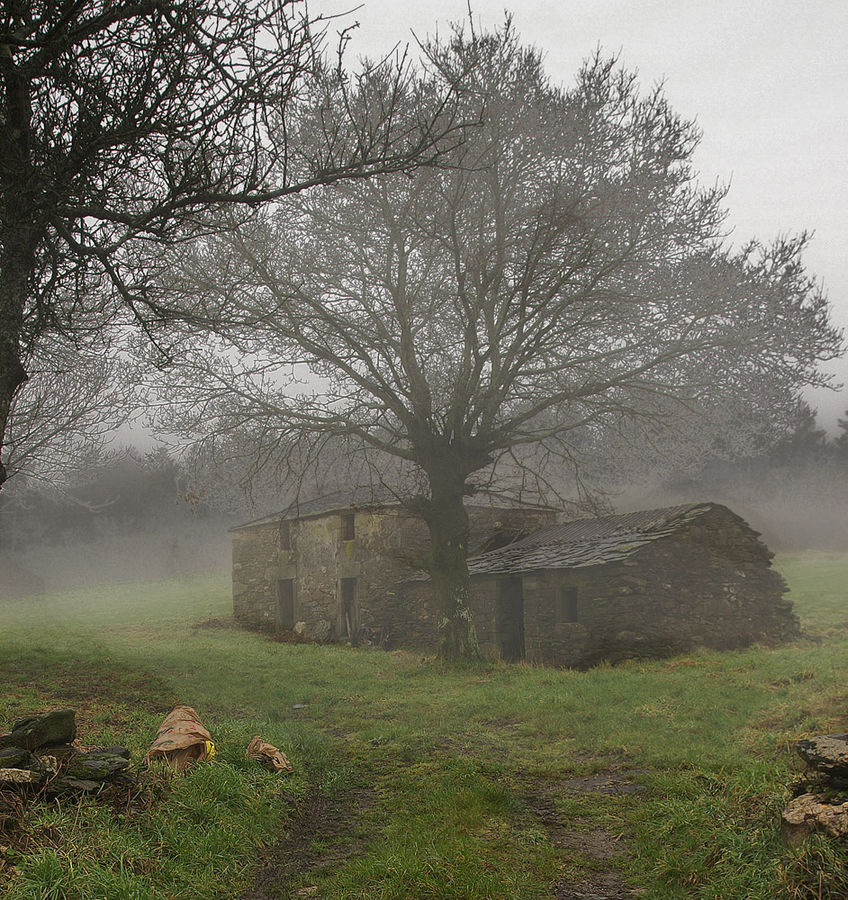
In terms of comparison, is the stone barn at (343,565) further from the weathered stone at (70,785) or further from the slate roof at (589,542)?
the weathered stone at (70,785)

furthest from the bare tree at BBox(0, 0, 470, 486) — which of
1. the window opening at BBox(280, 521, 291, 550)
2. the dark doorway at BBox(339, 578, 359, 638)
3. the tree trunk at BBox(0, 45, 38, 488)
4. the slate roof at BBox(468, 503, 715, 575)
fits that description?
the window opening at BBox(280, 521, 291, 550)

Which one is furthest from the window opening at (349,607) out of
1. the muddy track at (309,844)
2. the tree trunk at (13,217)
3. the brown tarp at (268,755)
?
the muddy track at (309,844)

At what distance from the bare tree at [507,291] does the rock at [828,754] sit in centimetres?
1052

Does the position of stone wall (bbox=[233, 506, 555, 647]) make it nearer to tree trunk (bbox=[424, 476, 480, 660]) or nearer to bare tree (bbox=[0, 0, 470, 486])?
tree trunk (bbox=[424, 476, 480, 660])

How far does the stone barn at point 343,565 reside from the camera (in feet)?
76.0

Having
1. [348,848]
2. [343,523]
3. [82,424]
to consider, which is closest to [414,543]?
[343,523]

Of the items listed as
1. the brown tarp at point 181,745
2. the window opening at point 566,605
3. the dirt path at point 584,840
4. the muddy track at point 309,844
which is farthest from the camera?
the window opening at point 566,605

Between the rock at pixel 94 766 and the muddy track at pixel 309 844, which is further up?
the rock at pixel 94 766

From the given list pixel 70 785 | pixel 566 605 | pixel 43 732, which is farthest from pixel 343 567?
pixel 70 785

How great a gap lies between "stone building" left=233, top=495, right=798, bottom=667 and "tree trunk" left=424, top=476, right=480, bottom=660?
939 mm

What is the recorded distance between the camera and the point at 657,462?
67.5ft

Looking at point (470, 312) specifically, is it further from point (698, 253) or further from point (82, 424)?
point (82, 424)

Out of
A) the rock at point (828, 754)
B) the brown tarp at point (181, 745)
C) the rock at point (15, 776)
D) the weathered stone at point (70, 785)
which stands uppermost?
the rock at point (828, 754)

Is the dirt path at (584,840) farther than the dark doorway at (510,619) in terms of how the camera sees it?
No
